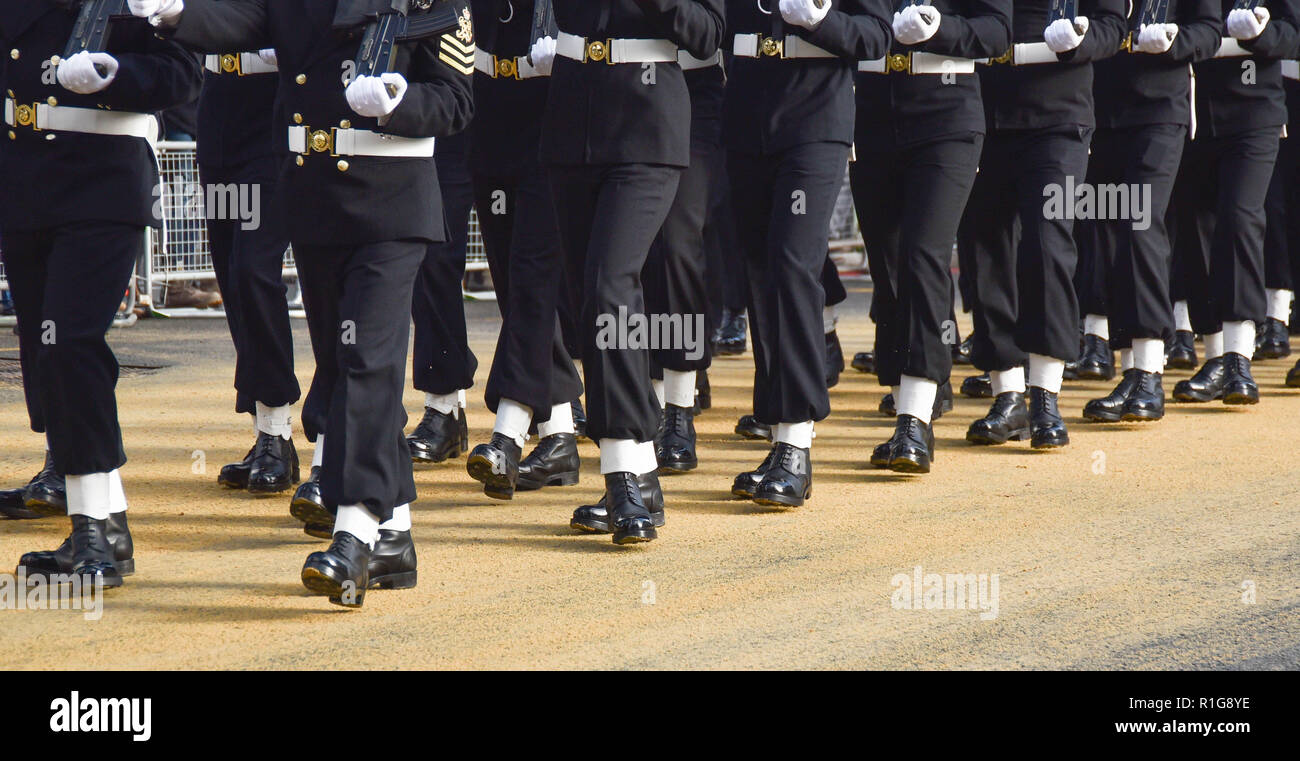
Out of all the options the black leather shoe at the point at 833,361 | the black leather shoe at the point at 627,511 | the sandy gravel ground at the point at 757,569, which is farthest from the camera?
the black leather shoe at the point at 833,361

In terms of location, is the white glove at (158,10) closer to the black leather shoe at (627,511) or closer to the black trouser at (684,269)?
the black leather shoe at (627,511)

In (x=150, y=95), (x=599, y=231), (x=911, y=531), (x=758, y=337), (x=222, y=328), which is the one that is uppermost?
(x=150, y=95)

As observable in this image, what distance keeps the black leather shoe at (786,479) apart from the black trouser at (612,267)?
0.58 m

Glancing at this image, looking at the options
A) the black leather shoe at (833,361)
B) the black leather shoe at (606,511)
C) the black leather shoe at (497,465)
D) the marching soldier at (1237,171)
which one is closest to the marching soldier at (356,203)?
the black leather shoe at (606,511)

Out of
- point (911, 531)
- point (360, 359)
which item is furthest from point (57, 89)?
point (911, 531)

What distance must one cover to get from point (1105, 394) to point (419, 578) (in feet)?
16.1

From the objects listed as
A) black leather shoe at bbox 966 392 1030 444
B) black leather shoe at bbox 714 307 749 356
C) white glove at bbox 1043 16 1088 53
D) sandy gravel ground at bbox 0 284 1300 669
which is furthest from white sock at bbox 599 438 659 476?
black leather shoe at bbox 714 307 749 356

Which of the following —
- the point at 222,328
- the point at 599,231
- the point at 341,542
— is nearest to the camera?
the point at 341,542

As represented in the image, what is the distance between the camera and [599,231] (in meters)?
5.45

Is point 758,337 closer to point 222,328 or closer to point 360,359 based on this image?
point 360,359

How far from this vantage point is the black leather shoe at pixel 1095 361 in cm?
Result: 920

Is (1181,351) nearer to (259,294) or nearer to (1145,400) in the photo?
(1145,400)

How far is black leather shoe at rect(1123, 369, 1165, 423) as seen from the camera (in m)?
7.91

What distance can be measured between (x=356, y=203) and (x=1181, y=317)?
6.02m
